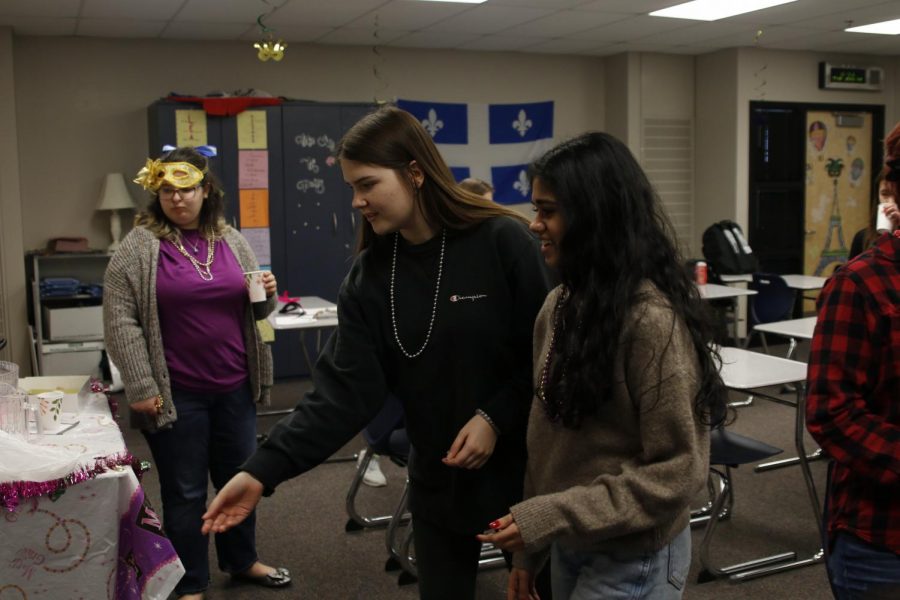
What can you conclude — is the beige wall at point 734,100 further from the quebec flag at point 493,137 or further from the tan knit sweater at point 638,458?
the tan knit sweater at point 638,458

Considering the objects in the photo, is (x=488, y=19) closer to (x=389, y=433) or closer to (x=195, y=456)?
(x=389, y=433)

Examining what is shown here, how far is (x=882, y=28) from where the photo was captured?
707 centimetres

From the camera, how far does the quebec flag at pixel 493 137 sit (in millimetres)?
7379

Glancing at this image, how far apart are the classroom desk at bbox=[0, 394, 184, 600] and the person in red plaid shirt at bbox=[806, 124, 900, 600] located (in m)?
1.58

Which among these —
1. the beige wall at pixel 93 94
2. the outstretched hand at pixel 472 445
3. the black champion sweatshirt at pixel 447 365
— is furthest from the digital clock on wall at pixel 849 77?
the outstretched hand at pixel 472 445

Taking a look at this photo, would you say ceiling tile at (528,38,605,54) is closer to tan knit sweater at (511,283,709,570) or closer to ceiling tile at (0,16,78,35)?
ceiling tile at (0,16,78,35)

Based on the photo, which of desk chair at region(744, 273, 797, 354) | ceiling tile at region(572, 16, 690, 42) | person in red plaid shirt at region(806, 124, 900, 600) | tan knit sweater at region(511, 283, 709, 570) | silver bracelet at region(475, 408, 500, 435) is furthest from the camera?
ceiling tile at region(572, 16, 690, 42)

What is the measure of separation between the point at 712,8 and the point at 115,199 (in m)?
4.31

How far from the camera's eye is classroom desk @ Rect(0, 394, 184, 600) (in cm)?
208

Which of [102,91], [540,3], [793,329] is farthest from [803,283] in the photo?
[102,91]

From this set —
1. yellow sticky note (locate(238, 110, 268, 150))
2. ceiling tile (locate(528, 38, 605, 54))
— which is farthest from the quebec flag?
yellow sticky note (locate(238, 110, 268, 150))

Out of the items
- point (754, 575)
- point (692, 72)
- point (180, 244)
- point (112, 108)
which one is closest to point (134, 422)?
point (180, 244)

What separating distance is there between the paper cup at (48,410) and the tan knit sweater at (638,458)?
1648 millimetres

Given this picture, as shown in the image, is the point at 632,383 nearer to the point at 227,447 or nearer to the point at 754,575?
the point at 227,447
